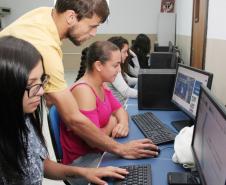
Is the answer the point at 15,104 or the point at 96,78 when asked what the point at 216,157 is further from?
the point at 96,78

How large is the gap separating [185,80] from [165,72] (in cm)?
44

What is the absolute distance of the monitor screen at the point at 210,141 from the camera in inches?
29.9

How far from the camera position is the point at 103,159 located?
54.3 inches

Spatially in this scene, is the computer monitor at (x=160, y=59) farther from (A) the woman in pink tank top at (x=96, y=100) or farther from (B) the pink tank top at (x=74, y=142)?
(B) the pink tank top at (x=74, y=142)

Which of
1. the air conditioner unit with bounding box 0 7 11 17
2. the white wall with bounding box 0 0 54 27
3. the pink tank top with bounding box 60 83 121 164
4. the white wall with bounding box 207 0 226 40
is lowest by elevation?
the pink tank top with bounding box 60 83 121 164

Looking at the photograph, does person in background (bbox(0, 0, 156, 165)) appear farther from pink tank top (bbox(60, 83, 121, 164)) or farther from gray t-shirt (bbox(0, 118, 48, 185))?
gray t-shirt (bbox(0, 118, 48, 185))

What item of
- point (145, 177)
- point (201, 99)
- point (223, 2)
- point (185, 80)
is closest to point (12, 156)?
point (145, 177)

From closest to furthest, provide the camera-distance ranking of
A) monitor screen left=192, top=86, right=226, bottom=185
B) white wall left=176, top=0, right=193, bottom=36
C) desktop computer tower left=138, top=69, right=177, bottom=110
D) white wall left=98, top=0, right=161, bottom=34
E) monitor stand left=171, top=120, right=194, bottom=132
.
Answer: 1. monitor screen left=192, top=86, right=226, bottom=185
2. monitor stand left=171, top=120, right=194, bottom=132
3. desktop computer tower left=138, top=69, right=177, bottom=110
4. white wall left=176, top=0, right=193, bottom=36
5. white wall left=98, top=0, right=161, bottom=34

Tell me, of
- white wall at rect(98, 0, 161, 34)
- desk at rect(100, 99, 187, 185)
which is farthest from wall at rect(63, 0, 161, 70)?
desk at rect(100, 99, 187, 185)

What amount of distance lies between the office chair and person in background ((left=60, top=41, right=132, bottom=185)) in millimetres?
30

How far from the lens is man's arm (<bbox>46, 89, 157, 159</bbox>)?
4.44 feet

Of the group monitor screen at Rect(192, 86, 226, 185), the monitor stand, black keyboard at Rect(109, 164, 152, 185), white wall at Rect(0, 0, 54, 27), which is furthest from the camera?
white wall at Rect(0, 0, 54, 27)

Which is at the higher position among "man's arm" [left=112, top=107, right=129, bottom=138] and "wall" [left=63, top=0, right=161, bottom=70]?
"wall" [left=63, top=0, right=161, bottom=70]

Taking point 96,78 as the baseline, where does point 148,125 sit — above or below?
below
